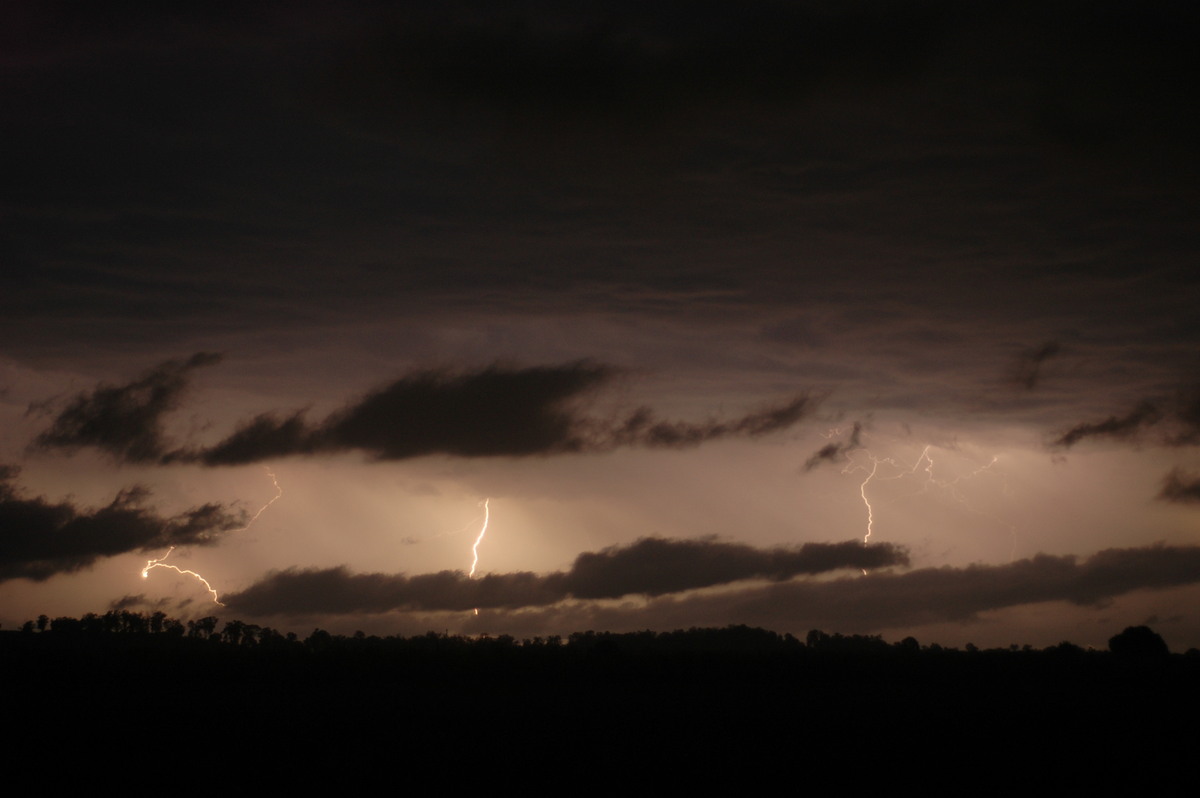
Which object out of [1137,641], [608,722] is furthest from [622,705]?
[1137,641]

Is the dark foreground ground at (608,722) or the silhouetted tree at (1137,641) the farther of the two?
the silhouetted tree at (1137,641)

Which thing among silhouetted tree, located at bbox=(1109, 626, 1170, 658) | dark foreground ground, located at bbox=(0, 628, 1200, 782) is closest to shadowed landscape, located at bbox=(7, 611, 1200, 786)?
dark foreground ground, located at bbox=(0, 628, 1200, 782)

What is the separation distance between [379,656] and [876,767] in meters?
39.9

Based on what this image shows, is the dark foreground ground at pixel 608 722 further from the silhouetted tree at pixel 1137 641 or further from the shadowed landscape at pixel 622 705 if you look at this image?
the silhouetted tree at pixel 1137 641

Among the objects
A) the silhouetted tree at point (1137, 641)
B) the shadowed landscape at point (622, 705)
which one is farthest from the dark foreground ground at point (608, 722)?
the silhouetted tree at point (1137, 641)

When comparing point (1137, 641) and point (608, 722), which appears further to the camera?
point (1137, 641)

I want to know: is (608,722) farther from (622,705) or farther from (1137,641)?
(1137,641)

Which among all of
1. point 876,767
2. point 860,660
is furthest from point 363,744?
point 860,660

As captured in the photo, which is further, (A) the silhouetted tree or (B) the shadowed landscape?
(A) the silhouetted tree

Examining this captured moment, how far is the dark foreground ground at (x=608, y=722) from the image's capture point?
34312 mm

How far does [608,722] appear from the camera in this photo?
137 feet

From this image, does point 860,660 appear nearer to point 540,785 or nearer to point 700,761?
point 700,761

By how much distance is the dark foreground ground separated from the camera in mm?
34312

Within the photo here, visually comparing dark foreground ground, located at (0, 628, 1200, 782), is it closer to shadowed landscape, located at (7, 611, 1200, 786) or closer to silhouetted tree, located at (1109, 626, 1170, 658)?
shadowed landscape, located at (7, 611, 1200, 786)
